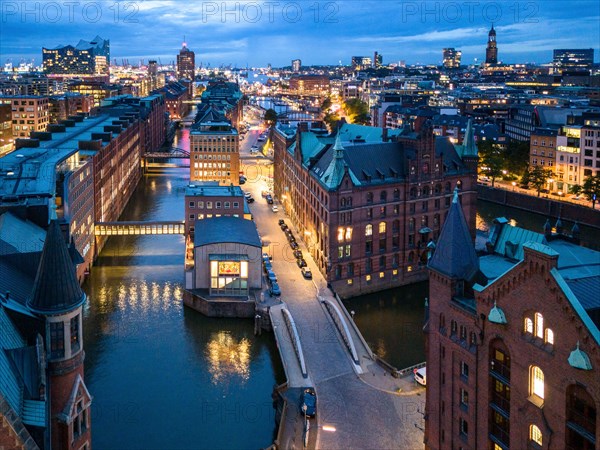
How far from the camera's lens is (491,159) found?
327 feet

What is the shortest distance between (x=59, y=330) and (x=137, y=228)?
146ft

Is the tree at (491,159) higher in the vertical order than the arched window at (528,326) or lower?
higher

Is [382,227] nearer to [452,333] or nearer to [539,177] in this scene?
[452,333]

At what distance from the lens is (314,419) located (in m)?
35.2

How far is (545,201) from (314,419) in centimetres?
6149

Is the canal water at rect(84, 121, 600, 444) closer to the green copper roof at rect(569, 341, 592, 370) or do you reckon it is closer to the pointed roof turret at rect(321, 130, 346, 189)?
the pointed roof turret at rect(321, 130, 346, 189)

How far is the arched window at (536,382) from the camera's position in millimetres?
23847

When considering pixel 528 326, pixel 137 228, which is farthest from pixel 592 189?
pixel 528 326

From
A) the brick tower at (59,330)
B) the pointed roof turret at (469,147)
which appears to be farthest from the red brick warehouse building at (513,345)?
the pointed roof turret at (469,147)

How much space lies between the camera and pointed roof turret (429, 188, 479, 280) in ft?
95.5

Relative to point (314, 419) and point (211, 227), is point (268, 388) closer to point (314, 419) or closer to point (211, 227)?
point (314, 419)

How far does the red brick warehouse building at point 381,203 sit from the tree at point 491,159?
36.7 m

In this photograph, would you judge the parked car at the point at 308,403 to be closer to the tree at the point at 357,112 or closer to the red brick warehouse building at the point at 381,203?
the red brick warehouse building at the point at 381,203

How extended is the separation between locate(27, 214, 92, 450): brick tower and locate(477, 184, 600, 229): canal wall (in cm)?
6875
